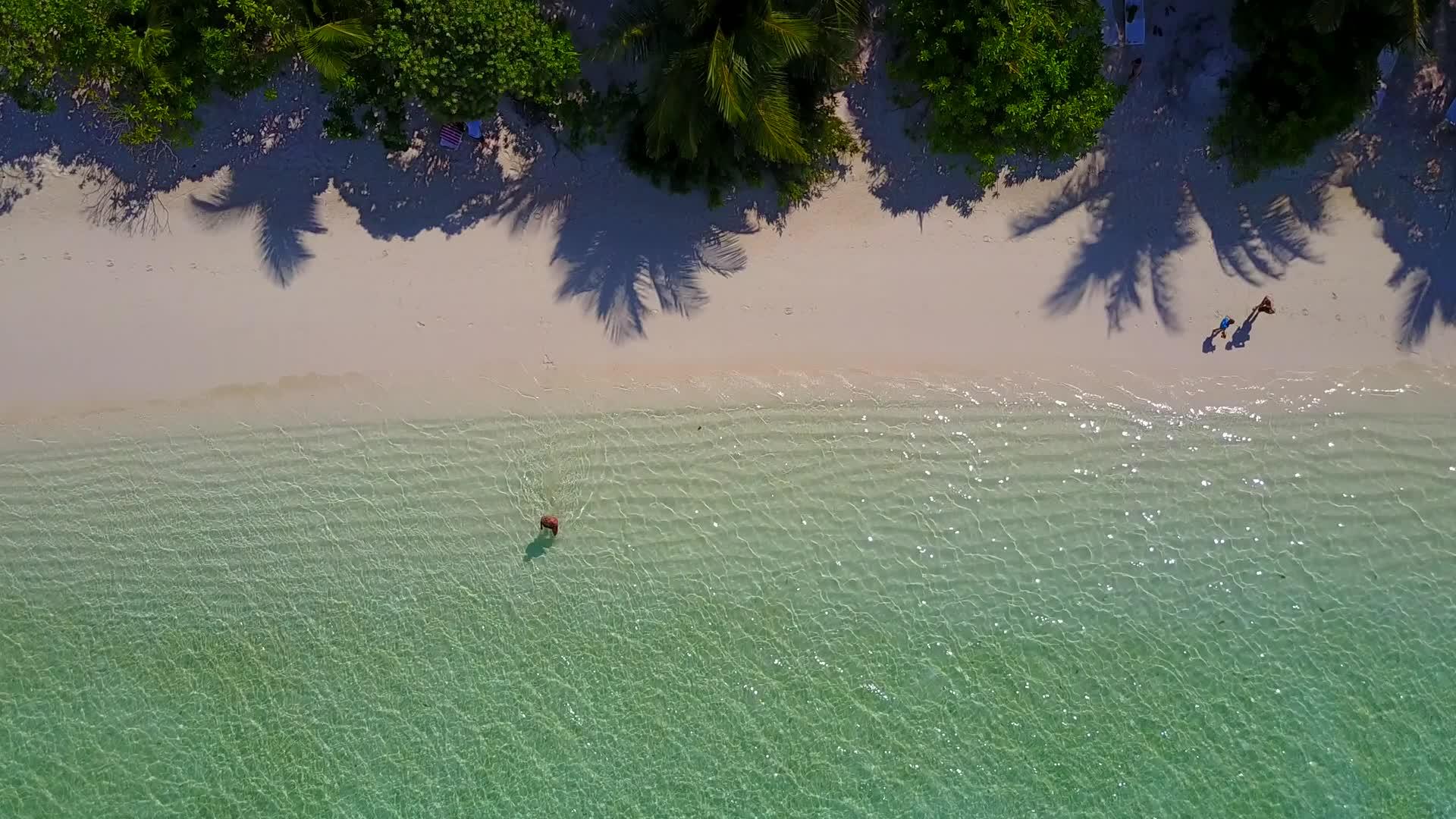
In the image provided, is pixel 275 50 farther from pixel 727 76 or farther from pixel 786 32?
pixel 786 32

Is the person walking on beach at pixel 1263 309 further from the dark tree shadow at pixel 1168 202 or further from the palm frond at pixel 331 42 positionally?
the palm frond at pixel 331 42

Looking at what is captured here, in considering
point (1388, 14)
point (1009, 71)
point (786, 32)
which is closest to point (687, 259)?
point (786, 32)

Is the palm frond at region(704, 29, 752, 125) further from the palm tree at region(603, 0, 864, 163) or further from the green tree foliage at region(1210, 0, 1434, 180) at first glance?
the green tree foliage at region(1210, 0, 1434, 180)

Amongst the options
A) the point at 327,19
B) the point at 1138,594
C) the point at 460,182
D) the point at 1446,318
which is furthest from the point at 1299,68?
the point at 327,19

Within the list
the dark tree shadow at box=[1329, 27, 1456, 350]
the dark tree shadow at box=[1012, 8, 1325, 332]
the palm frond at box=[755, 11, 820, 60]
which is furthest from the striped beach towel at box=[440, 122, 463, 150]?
the dark tree shadow at box=[1329, 27, 1456, 350]

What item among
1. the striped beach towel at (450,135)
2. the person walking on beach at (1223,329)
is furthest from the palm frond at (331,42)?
the person walking on beach at (1223,329)
